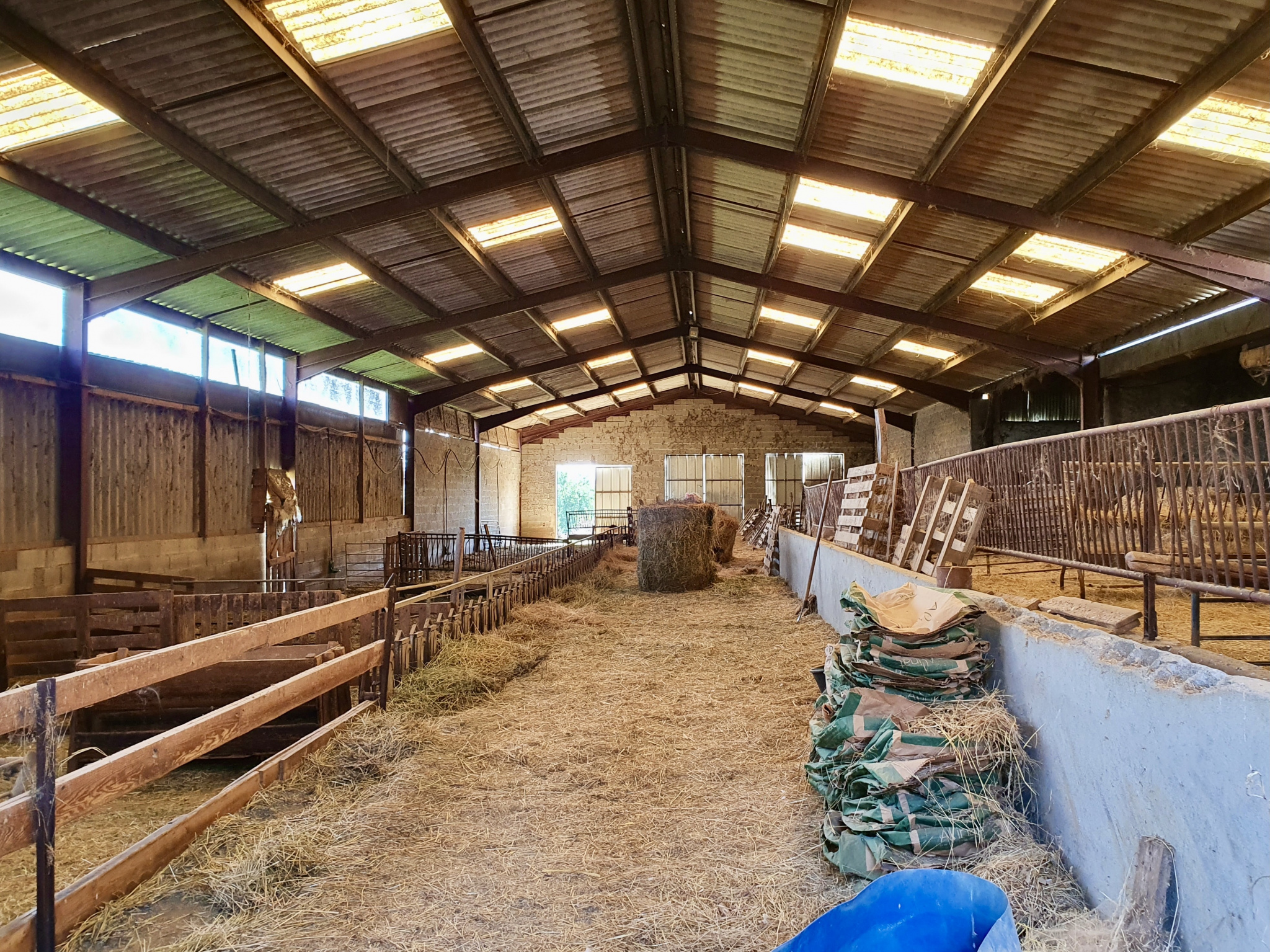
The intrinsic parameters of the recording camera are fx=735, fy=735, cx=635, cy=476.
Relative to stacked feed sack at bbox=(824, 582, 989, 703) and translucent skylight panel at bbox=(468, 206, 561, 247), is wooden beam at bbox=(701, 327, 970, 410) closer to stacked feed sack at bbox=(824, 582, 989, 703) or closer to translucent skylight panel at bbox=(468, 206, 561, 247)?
translucent skylight panel at bbox=(468, 206, 561, 247)

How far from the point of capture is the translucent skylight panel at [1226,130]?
21.1ft

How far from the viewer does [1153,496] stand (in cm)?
399

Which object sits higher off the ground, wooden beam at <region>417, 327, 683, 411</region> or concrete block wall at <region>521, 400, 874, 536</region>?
wooden beam at <region>417, 327, 683, 411</region>

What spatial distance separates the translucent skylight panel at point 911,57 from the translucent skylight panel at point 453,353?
460 inches

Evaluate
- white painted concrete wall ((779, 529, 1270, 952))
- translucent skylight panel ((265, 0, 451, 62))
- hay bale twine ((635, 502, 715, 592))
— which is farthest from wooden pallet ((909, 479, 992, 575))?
translucent skylight panel ((265, 0, 451, 62))

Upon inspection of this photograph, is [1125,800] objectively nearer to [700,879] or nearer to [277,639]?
[700,879]

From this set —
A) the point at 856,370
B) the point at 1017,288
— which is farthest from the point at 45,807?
the point at 856,370

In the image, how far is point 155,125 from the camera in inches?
267

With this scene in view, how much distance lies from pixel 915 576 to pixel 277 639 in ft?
14.8

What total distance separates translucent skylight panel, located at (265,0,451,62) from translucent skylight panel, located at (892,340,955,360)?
41.6ft

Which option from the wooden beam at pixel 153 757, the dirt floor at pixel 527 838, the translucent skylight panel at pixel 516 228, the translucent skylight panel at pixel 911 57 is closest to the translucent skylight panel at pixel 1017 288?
the translucent skylight panel at pixel 911 57

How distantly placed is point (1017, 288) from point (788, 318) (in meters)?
5.70

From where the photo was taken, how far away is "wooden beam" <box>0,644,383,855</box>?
2.42 m

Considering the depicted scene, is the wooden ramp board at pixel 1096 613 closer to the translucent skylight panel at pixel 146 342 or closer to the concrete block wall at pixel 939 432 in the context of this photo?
the translucent skylight panel at pixel 146 342
